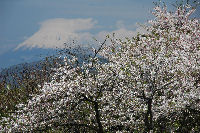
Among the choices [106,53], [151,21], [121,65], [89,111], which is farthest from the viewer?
[151,21]

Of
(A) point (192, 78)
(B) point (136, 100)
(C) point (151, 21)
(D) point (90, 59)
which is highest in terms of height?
(C) point (151, 21)

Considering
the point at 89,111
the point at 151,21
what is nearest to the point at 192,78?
the point at 89,111

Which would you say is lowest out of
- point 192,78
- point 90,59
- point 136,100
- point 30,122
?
point 30,122

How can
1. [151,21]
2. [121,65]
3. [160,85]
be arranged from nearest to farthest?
[160,85], [121,65], [151,21]

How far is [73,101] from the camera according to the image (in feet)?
37.8

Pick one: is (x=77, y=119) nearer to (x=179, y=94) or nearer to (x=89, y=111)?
(x=89, y=111)

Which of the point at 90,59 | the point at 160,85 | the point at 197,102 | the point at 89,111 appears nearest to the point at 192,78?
the point at 197,102

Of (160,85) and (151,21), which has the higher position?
(151,21)

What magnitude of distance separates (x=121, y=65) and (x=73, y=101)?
10.2ft

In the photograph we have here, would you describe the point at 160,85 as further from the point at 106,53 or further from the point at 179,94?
the point at 106,53

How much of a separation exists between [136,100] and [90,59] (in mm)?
3527

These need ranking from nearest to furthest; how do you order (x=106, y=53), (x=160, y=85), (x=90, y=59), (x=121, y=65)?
(x=160, y=85) < (x=121, y=65) < (x=90, y=59) < (x=106, y=53)

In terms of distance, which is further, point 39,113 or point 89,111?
point 89,111

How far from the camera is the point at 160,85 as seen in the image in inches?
434
